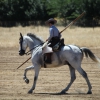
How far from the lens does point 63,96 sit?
13.9 m

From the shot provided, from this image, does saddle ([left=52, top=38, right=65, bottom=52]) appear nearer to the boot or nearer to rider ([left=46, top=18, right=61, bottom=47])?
rider ([left=46, top=18, right=61, bottom=47])

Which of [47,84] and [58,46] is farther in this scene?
[47,84]

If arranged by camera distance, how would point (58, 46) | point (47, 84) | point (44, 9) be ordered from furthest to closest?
point (44, 9)
point (47, 84)
point (58, 46)

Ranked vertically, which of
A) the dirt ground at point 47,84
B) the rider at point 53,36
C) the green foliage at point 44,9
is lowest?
the dirt ground at point 47,84

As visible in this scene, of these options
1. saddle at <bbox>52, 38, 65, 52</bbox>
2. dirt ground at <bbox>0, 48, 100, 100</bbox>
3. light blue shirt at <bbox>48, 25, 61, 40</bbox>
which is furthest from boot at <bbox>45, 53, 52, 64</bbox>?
dirt ground at <bbox>0, 48, 100, 100</bbox>

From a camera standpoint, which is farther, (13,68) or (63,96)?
(13,68)

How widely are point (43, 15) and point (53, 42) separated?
6626 centimetres

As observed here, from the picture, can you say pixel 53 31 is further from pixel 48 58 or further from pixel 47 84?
pixel 47 84

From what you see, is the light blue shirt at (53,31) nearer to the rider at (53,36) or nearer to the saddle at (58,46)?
the rider at (53,36)

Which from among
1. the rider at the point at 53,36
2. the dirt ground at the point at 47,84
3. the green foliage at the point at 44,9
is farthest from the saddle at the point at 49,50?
the green foliage at the point at 44,9

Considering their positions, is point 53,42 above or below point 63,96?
above

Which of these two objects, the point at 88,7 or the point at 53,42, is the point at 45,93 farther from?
the point at 88,7

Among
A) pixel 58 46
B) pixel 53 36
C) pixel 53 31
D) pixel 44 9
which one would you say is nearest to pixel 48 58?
pixel 58 46

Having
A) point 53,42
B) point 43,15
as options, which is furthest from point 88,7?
point 53,42
